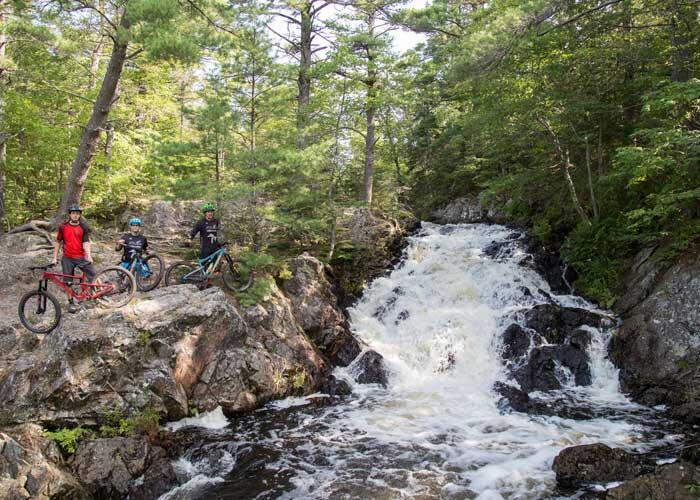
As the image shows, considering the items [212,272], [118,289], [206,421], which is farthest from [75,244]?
[206,421]

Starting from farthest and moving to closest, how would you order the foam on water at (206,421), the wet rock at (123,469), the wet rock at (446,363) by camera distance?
the wet rock at (446,363) → the foam on water at (206,421) → the wet rock at (123,469)

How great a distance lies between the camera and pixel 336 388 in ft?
36.1

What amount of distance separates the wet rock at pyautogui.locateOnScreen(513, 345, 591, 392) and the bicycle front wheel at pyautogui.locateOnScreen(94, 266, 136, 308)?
9.31 metres

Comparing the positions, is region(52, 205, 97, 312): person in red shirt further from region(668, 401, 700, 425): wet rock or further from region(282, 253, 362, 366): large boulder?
region(668, 401, 700, 425): wet rock

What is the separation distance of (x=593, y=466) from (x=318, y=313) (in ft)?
25.2

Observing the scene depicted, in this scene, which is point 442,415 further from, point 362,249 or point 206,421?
point 362,249

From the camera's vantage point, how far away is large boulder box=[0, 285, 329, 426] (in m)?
7.50

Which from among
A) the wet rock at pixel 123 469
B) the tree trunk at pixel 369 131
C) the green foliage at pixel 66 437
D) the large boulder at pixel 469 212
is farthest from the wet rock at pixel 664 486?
the large boulder at pixel 469 212

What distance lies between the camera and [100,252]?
11797mm

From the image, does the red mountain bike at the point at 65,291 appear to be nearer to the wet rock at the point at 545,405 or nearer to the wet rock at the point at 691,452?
the wet rock at the point at 545,405

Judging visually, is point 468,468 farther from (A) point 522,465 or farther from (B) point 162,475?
(B) point 162,475

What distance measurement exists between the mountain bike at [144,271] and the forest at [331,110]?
6.01ft

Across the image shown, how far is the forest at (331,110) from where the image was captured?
10.4 meters

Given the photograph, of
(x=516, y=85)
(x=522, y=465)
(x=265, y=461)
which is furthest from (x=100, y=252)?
(x=516, y=85)
